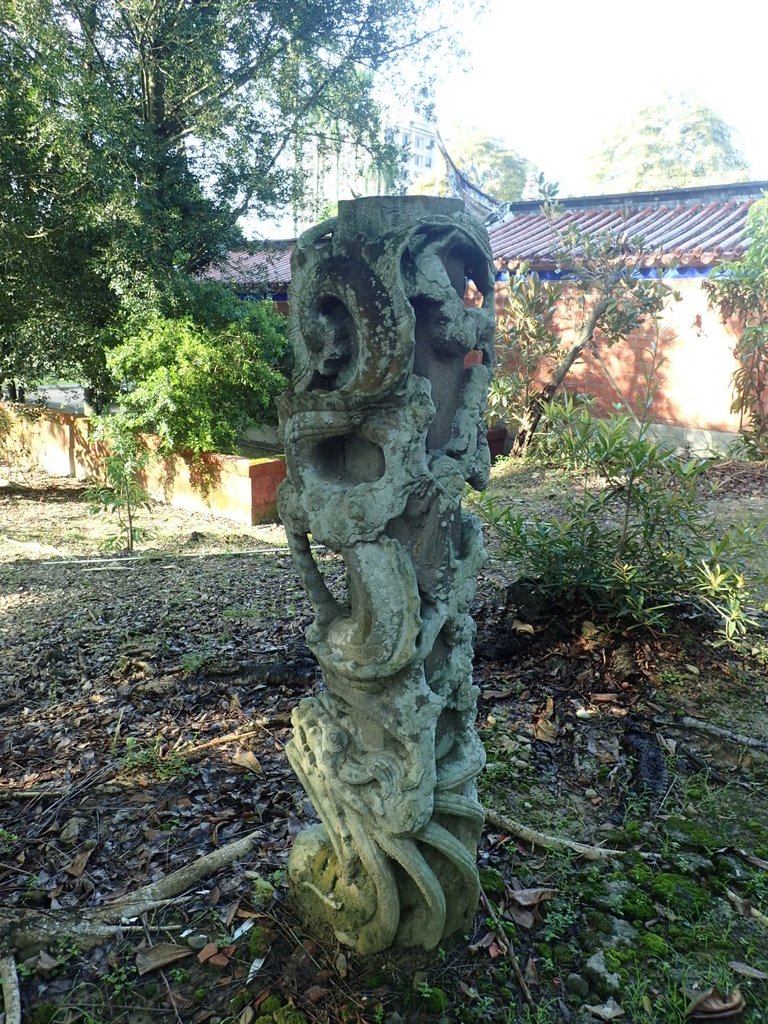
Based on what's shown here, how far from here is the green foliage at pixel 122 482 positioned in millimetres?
7020

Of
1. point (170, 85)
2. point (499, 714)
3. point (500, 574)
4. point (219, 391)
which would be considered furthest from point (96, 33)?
point (499, 714)

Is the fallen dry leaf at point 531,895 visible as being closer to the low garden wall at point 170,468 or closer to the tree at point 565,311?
the low garden wall at point 170,468

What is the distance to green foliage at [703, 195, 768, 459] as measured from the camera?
8.07 meters

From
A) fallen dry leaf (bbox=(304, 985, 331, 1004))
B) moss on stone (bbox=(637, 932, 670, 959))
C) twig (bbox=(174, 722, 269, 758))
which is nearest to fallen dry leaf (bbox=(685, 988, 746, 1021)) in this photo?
moss on stone (bbox=(637, 932, 670, 959))

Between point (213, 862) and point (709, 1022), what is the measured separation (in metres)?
1.61

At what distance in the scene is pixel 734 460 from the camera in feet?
27.5

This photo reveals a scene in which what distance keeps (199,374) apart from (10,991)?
673cm

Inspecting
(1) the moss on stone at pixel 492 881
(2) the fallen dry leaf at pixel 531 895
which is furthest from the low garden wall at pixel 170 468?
(2) the fallen dry leaf at pixel 531 895

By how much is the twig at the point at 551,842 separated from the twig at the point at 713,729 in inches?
38.1

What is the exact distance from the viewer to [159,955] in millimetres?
2268

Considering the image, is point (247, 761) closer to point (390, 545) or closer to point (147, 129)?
point (390, 545)

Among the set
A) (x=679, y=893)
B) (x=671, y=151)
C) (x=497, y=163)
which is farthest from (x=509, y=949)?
(x=497, y=163)

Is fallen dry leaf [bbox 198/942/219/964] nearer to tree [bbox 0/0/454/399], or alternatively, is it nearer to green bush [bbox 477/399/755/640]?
green bush [bbox 477/399/755/640]

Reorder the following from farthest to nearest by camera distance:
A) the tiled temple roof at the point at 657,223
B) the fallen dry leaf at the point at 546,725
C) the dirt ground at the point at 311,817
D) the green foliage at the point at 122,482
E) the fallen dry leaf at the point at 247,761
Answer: the tiled temple roof at the point at 657,223
the green foliage at the point at 122,482
the fallen dry leaf at the point at 546,725
the fallen dry leaf at the point at 247,761
the dirt ground at the point at 311,817
